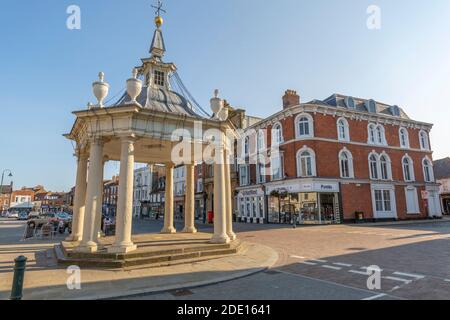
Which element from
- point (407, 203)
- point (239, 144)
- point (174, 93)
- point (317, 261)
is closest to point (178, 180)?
point (239, 144)

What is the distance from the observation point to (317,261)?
31.6ft

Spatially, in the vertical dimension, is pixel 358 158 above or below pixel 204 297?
above

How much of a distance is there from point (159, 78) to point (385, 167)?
97.5ft

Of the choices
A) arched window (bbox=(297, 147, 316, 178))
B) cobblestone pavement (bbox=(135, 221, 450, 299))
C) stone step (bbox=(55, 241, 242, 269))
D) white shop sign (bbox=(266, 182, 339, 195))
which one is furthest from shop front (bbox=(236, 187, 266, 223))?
stone step (bbox=(55, 241, 242, 269))

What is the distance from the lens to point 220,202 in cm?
1115

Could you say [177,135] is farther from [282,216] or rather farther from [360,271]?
[282,216]

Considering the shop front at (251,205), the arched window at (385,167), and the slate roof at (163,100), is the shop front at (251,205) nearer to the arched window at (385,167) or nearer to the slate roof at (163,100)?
the arched window at (385,167)

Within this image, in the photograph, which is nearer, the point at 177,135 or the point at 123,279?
the point at 123,279

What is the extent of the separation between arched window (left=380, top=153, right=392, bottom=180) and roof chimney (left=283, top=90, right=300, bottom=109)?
11.9 metres

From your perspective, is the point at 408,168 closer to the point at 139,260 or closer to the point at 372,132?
the point at 372,132

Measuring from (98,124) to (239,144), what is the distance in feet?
97.5

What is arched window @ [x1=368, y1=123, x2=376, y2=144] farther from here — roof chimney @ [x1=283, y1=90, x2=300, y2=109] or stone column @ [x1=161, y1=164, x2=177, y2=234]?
stone column @ [x1=161, y1=164, x2=177, y2=234]

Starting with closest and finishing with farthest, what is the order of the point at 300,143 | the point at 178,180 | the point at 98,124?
the point at 98,124, the point at 300,143, the point at 178,180

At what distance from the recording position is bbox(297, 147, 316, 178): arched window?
28.7 m
